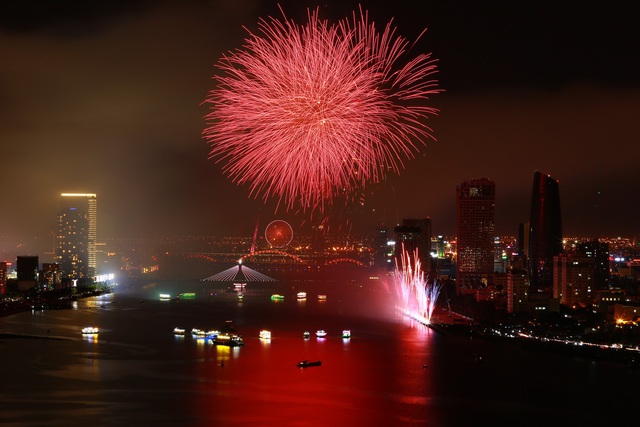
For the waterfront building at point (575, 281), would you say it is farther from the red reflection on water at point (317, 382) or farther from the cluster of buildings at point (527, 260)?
the red reflection on water at point (317, 382)

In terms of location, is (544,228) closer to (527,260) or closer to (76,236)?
(527,260)

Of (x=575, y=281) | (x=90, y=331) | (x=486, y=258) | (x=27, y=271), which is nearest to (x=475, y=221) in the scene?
(x=486, y=258)

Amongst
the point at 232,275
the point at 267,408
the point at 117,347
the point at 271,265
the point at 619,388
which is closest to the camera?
the point at 267,408

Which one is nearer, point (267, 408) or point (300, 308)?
point (267, 408)

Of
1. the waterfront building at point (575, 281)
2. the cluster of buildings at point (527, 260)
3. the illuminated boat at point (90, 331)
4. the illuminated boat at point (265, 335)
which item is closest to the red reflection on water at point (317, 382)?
the illuminated boat at point (265, 335)

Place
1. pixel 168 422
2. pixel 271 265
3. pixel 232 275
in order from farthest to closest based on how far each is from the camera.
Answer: pixel 271 265 < pixel 232 275 < pixel 168 422

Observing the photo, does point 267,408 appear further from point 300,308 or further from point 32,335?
point 300,308

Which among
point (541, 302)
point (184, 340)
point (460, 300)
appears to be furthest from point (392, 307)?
point (184, 340)
